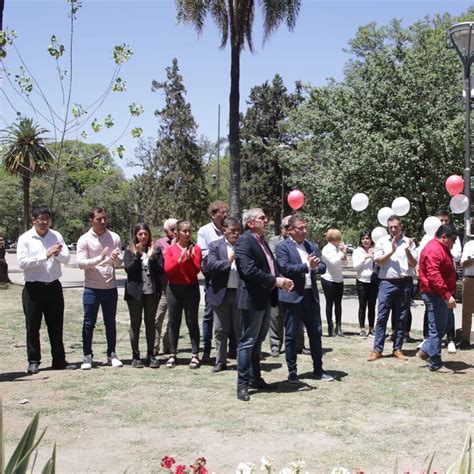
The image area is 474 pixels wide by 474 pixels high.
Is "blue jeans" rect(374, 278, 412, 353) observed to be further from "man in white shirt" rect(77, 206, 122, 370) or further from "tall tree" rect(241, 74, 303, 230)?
"tall tree" rect(241, 74, 303, 230)

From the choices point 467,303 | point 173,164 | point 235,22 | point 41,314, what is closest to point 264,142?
point 173,164

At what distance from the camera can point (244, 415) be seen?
5.63m

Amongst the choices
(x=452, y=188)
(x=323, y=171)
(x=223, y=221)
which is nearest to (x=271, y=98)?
(x=323, y=171)

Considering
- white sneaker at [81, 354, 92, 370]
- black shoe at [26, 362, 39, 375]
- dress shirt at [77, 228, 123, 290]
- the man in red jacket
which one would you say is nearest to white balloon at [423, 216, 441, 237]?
the man in red jacket

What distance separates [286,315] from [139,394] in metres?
1.88

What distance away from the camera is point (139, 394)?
641cm

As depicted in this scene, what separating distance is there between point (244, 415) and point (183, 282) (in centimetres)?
242

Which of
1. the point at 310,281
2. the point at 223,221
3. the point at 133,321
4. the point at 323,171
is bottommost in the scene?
the point at 133,321

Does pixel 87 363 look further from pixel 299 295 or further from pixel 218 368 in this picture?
pixel 299 295

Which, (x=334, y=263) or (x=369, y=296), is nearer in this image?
(x=334, y=263)

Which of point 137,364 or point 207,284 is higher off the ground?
point 207,284

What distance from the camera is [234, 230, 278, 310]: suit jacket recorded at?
6.30 meters

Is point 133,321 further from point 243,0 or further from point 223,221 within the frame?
point 243,0

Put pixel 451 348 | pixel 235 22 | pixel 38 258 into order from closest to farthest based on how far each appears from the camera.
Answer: pixel 38 258, pixel 451 348, pixel 235 22
